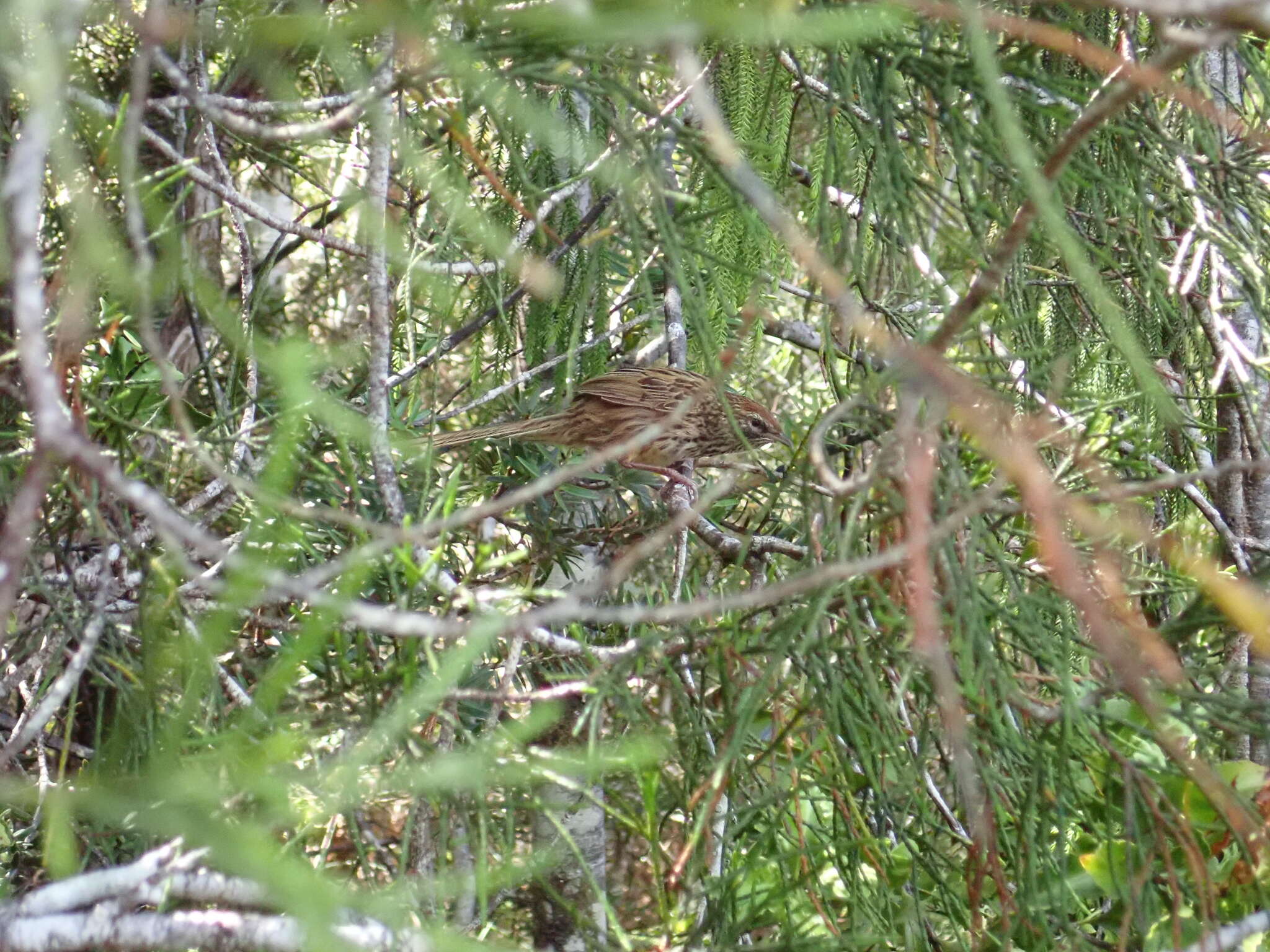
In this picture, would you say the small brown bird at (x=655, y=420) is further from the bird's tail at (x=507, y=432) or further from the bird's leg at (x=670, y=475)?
the bird's leg at (x=670, y=475)

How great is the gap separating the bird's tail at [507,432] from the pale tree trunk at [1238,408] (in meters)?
1.99

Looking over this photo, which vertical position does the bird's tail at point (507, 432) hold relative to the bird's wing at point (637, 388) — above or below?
below

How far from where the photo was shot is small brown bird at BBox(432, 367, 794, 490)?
166 inches

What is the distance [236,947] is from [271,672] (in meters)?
0.33

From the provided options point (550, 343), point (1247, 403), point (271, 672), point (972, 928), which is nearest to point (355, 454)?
point (550, 343)

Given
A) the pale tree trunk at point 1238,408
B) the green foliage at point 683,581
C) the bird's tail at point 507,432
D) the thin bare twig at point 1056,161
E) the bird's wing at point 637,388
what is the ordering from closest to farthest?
the thin bare twig at point 1056,161 < the green foliage at point 683,581 < the pale tree trunk at point 1238,408 < the bird's tail at point 507,432 < the bird's wing at point 637,388

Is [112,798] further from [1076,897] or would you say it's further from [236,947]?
[1076,897]

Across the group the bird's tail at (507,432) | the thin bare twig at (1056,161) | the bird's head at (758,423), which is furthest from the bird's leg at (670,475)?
the thin bare twig at (1056,161)

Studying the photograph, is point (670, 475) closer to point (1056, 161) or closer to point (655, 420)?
point (655, 420)

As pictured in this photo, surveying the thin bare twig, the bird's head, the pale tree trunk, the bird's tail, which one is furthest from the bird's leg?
the thin bare twig

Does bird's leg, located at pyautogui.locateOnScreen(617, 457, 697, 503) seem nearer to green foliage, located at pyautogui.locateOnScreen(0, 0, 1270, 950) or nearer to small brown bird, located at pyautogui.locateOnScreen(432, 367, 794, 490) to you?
small brown bird, located at pyautogui.locateOnScreen(432, 367, 794, 490)

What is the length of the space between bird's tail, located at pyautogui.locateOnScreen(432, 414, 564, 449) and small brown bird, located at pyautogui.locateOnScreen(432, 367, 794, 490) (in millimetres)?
173

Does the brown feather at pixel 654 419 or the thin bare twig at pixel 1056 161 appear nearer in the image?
the thin bare twig at pixel 1056 161

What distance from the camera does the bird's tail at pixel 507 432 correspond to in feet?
11.0
